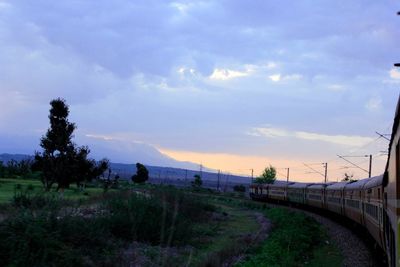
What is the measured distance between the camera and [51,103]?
1743 inches

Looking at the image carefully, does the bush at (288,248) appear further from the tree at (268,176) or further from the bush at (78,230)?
the tree at (268,176)

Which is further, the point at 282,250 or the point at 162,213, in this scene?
the point at 162,213

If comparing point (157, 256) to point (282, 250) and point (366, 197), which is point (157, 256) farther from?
point (366, 197)

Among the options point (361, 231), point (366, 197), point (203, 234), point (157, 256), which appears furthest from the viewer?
point (361, 231)

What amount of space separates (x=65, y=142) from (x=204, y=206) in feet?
46.4

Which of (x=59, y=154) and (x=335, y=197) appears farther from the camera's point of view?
(x=59, y=154)

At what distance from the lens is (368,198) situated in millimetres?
19531

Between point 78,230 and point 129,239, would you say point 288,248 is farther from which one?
point 78,230

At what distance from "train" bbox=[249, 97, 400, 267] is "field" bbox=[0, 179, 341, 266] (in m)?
2.24

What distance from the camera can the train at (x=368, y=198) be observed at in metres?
7.89

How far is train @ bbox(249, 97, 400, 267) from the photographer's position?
7.89 m

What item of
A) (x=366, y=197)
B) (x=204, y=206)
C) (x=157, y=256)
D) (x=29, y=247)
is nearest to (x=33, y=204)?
(x=29, y=247)

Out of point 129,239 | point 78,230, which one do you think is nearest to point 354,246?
point 129,239

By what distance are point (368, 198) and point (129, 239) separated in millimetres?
8970
